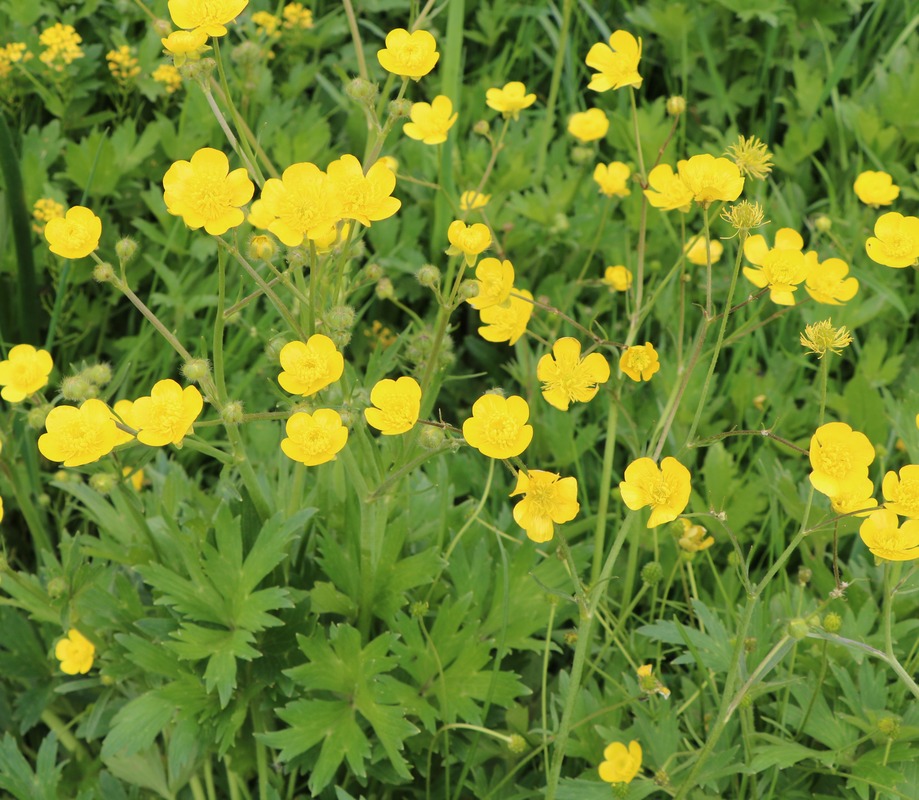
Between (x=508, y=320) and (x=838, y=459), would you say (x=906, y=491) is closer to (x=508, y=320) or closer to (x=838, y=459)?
(x=838, y=459)

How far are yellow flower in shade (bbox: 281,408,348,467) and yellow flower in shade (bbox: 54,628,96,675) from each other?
68 centimetres

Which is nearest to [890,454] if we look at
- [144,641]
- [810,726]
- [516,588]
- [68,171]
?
[810,726]

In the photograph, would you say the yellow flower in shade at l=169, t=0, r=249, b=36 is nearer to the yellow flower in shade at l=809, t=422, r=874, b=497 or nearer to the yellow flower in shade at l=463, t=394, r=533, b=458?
the yellow flower in shade at l=463, t=394, r=533, b=458

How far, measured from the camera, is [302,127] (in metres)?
2.57

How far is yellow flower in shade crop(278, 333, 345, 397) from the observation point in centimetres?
126

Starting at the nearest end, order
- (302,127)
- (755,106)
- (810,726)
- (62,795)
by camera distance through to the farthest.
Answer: (810,726), (62,795), (302,127), (755,106)

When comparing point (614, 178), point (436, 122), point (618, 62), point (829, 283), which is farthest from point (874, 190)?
point (436, 122)

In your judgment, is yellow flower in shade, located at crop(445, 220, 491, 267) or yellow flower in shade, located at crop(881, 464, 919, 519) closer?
yellow flower in shade, located at crop(881, 464, 919, 519)

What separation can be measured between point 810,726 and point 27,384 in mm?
1287

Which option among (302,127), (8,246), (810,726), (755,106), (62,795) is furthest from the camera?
(755,106)

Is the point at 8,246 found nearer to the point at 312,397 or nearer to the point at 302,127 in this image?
the point at 302,127

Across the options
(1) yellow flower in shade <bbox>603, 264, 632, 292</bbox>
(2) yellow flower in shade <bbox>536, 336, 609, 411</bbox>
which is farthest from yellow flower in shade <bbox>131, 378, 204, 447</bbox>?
(1) yellow flower in shade <bbox>603, 264, 632, 292</bbox>

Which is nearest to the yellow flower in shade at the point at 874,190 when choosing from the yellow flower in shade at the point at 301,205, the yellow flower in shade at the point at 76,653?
the yellow flower in shade at the point at 301,205

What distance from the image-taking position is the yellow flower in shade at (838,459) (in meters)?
1.23
